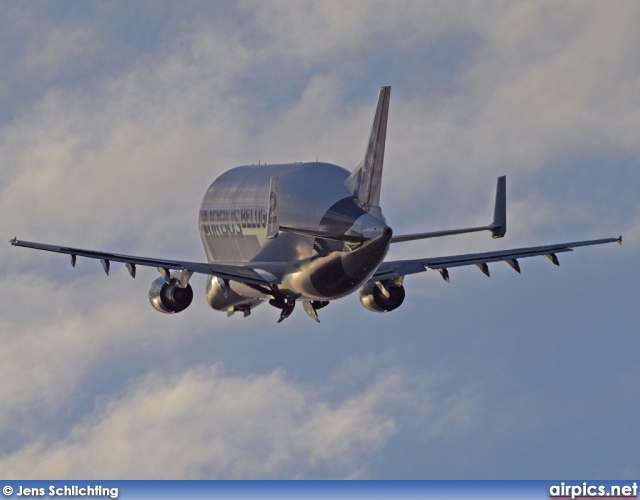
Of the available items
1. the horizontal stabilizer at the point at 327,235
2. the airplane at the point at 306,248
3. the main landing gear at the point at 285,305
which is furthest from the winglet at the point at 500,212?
the main landing gear at the point at 285,305

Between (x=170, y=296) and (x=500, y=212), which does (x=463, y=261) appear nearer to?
(x=500, y=212)

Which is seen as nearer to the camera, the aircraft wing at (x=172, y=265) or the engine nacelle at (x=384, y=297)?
the aircraft wing at (x=172, y=265)

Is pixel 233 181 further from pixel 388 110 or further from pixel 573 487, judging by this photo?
pixel 573 487

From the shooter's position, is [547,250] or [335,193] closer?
[335,193]

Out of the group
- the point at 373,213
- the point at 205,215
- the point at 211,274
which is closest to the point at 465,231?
the point at 373,213

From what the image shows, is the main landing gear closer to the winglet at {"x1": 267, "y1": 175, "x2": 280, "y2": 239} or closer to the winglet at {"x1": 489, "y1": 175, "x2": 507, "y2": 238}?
the winglet at {"x1": 267, "y1": 175, "x2": 280, "y2": 239}

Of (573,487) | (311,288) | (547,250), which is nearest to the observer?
(573,487)

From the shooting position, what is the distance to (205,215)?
113 metres

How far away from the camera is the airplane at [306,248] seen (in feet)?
307

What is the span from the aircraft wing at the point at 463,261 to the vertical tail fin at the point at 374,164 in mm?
7944

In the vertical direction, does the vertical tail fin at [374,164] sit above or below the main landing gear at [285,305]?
above

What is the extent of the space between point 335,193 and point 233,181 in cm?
1620

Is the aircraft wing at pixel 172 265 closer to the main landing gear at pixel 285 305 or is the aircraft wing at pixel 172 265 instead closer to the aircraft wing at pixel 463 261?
the main landing gear at pixel 285 305

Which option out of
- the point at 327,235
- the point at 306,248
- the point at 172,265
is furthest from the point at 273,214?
the point at 172,265
